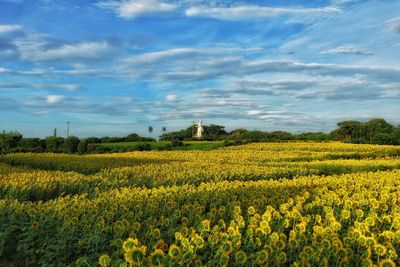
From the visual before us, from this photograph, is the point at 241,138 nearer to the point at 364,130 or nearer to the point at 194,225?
the point at 364,130

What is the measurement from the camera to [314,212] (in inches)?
315

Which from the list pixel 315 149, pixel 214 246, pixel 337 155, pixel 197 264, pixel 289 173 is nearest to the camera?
pixel 197 264

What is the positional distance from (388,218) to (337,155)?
1927cm

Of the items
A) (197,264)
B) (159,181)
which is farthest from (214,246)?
(159,181)

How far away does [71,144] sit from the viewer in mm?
31703

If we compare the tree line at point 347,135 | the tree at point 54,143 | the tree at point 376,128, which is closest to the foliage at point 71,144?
the tree at point 54,143

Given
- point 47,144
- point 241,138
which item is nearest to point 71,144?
point 47,144

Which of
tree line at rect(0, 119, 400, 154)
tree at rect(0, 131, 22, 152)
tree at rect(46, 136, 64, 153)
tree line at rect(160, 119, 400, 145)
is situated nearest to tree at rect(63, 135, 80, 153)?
tree line at rect(0, 119, 400, 154)

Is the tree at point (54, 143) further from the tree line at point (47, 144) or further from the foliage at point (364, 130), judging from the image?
the foliage at point (364, 130)

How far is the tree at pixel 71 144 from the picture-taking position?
31.6 metres

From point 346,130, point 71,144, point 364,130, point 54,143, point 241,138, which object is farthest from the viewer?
point 346,130

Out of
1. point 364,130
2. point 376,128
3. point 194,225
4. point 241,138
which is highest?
point 376,128

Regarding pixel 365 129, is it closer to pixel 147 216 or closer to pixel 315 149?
pixel 315 149

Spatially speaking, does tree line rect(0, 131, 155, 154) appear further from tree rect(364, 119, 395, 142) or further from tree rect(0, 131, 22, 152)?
tree rect(364, 119, 395, 142)
